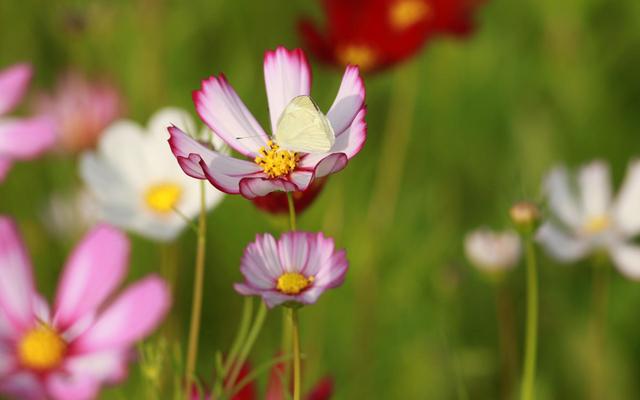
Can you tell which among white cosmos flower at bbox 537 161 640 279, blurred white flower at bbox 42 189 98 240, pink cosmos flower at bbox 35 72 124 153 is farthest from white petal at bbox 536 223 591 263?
pink cosmos flower at bbox 35 72 124 153

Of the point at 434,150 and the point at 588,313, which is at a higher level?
the point at 434,150

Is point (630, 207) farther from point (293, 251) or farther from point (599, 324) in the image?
point (293, 251)

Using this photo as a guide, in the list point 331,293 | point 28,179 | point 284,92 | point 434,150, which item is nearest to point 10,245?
point 284,92

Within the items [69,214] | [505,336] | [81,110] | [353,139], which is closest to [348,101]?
[353,139]

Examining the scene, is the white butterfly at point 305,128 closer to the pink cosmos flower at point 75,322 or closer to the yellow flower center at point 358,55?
the pink cosmos flower at point 75,322

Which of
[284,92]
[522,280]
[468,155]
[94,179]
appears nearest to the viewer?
[284,92]

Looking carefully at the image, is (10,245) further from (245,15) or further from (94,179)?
(245,15)

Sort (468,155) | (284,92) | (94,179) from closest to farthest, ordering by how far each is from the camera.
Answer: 1. (284,92)
2. (94,179)
3. (468,155)
